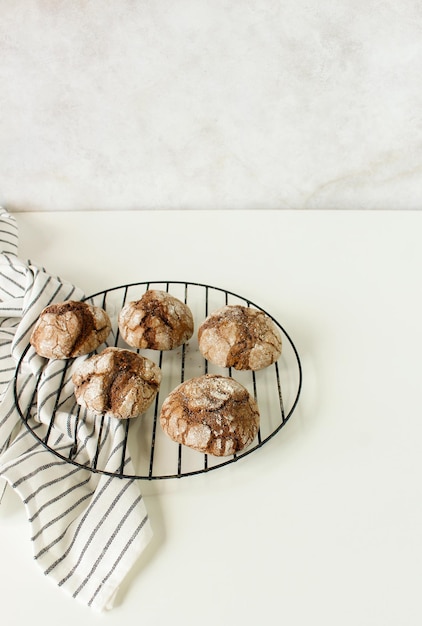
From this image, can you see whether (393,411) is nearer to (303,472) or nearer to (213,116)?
(303,472)

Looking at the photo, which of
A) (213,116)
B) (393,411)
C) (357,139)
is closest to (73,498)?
(393,411)

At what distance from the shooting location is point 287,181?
1330mm

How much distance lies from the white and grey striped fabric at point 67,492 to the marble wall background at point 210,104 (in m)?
0.56

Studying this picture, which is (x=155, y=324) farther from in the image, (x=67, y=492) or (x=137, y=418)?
(x=67, y=492)

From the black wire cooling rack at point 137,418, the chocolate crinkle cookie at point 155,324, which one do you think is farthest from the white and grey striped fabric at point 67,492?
the chocolate crinkle cookie at point 155,324

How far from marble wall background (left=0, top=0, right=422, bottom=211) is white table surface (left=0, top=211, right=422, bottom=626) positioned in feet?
0.65

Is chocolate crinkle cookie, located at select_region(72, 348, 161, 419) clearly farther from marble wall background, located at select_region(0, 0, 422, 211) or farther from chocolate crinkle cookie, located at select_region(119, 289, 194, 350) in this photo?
marble wall background, located at select_region(0, 0, 422, 211)

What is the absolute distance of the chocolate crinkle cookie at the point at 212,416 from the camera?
74 cm

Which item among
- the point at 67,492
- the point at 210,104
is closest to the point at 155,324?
the point at 67,492

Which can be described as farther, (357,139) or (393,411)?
(357,139)

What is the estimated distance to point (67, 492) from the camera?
74cm

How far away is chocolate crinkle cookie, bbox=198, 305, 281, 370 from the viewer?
2.92 feet

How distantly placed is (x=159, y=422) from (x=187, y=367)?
141mm

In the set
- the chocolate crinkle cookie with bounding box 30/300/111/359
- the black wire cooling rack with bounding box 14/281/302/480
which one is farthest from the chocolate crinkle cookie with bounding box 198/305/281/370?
the chocolate crinkle cookie with bounding box 30/300/111/359
